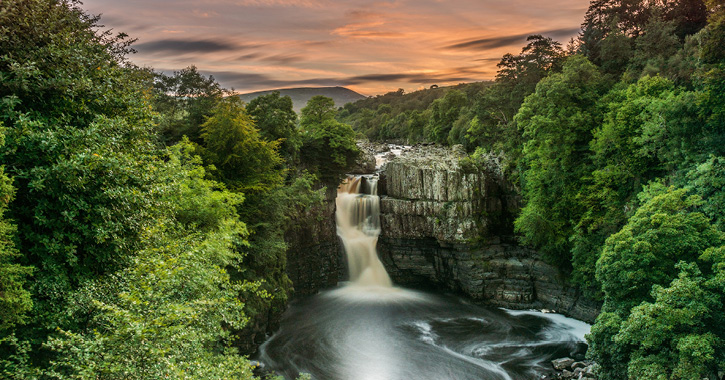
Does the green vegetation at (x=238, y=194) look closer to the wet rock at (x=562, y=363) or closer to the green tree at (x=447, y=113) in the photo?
the wet rock at (x=562, y=363)

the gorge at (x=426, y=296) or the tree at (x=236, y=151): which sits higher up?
the tree at (x=236, y=151)

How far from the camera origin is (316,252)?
36.7 meters

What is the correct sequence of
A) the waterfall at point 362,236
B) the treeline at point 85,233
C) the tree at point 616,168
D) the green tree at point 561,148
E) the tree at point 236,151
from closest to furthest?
the treeline at point 85,233, the tree at point 236,151, the tree at point 616,168, the green tree at point 561,148, the waterfall at point 362,236

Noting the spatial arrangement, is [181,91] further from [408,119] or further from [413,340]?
[408,119]

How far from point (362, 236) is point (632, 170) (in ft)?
68.2

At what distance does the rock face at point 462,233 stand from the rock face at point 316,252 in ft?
14.4

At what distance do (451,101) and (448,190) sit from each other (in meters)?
30.2

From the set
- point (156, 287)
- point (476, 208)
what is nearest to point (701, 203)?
point (476, 208)

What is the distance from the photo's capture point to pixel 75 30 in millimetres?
14195

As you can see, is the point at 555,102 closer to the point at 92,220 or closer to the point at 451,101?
the point at 92,220

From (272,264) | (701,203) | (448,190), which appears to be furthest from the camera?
(448,190)

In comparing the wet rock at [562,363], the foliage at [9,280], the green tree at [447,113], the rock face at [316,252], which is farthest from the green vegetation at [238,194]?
the green tree at [447,113]

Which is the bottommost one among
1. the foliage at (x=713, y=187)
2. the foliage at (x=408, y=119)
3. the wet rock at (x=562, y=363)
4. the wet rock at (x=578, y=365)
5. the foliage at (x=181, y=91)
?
the wet rock at (x=562, y=363)

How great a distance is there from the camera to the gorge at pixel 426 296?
83.1 ft
